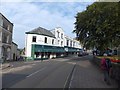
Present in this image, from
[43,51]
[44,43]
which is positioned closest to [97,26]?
[43,51]

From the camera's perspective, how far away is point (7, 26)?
4706 cm

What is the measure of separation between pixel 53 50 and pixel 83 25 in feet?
83.9

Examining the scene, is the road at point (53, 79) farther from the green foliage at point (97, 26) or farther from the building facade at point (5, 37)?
the building facade at point (5, 37)

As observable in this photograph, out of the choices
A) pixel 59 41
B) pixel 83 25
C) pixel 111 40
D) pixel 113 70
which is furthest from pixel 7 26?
pixel 113 70

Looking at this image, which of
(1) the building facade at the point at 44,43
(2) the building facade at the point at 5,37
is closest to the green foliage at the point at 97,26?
(1) the building facade at the point at 44,43

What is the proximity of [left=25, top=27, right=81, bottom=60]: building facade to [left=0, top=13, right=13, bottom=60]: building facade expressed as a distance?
748 centimetres

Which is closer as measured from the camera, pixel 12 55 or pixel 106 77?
pixel 106 77

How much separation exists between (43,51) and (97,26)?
2511 cm

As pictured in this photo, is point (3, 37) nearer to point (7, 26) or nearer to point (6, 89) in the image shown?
point (7, 26)

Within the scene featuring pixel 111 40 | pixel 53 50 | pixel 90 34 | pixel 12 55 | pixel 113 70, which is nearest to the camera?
pixel 113 70

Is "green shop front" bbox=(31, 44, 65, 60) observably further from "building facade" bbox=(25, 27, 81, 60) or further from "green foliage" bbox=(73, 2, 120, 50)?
"green foliage" bbox=(73, 2, 120, 50)

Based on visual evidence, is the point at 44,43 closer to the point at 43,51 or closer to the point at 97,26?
the point at 43,51

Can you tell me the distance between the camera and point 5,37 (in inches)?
1794

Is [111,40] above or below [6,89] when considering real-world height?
above
